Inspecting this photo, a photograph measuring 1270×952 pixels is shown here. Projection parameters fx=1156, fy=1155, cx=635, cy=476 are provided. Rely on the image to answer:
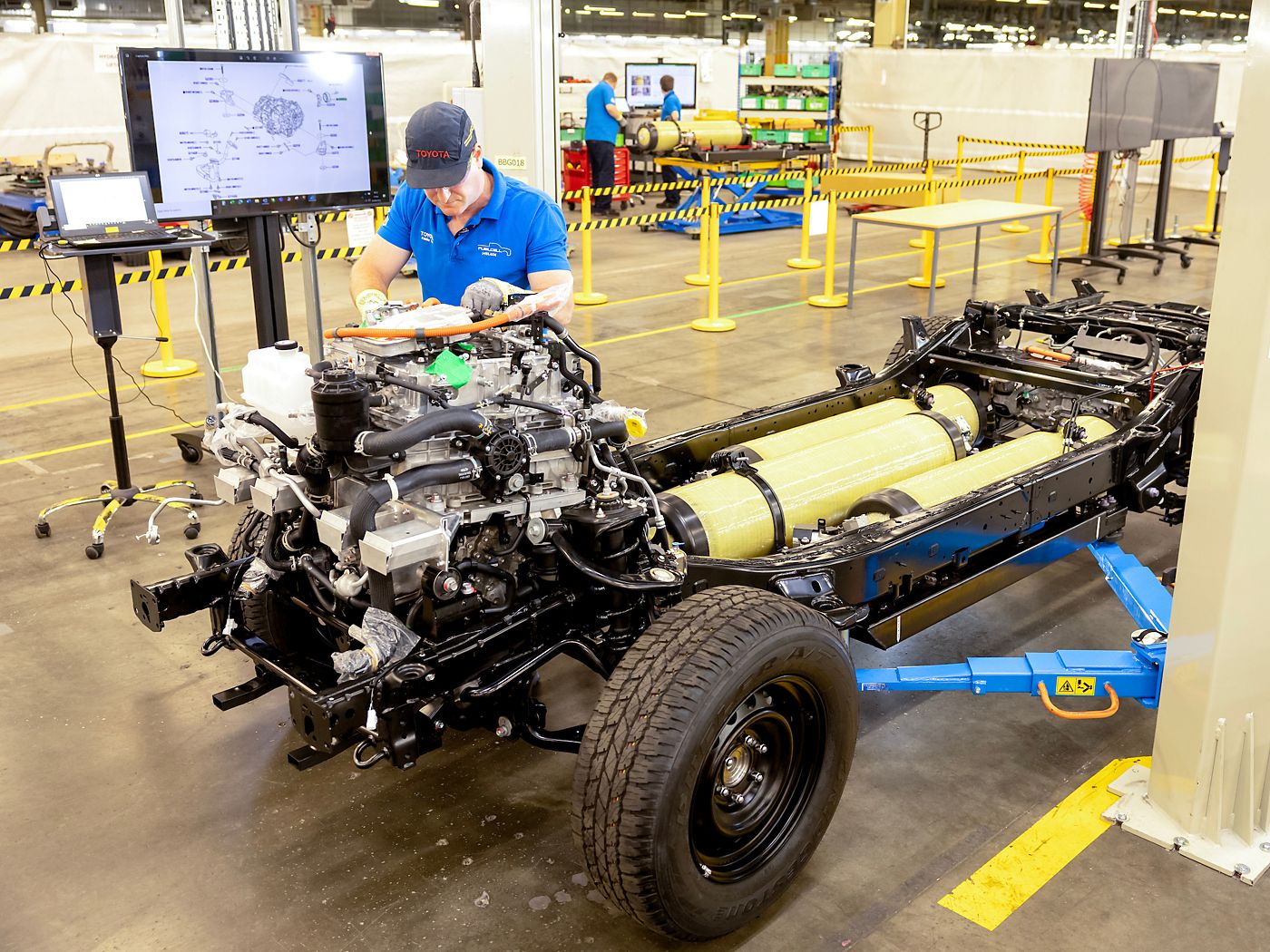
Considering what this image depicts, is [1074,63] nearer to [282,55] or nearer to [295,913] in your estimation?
[282,55]

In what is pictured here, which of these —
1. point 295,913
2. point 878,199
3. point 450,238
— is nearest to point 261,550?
point 295,913

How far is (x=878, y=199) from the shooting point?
1727 centimetres

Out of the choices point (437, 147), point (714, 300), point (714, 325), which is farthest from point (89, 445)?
point (714, 300)

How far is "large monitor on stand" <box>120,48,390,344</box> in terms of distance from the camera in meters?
5.39

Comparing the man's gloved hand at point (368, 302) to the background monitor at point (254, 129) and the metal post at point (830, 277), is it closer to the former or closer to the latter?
the background monitor at point (254, 129)

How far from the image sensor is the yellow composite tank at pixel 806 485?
4008 mm

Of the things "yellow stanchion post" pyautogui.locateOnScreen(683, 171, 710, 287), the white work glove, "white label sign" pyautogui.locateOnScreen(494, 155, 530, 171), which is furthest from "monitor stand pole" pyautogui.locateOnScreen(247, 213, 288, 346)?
"yellow stanchion post" pyautogui.locateOnScreen(683, 171, 710, 287)

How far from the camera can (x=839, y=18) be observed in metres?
37.3

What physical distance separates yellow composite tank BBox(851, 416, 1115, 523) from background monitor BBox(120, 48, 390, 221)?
3363 millimetres

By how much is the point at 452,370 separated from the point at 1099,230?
38.6 ft

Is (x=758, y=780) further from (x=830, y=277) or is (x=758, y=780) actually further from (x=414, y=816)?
(x=830, y=277)

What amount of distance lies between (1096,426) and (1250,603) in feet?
6.72

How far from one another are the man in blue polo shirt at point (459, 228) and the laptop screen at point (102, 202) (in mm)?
1547

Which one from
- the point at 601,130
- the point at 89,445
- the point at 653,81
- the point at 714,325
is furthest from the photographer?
the point at 653,81
